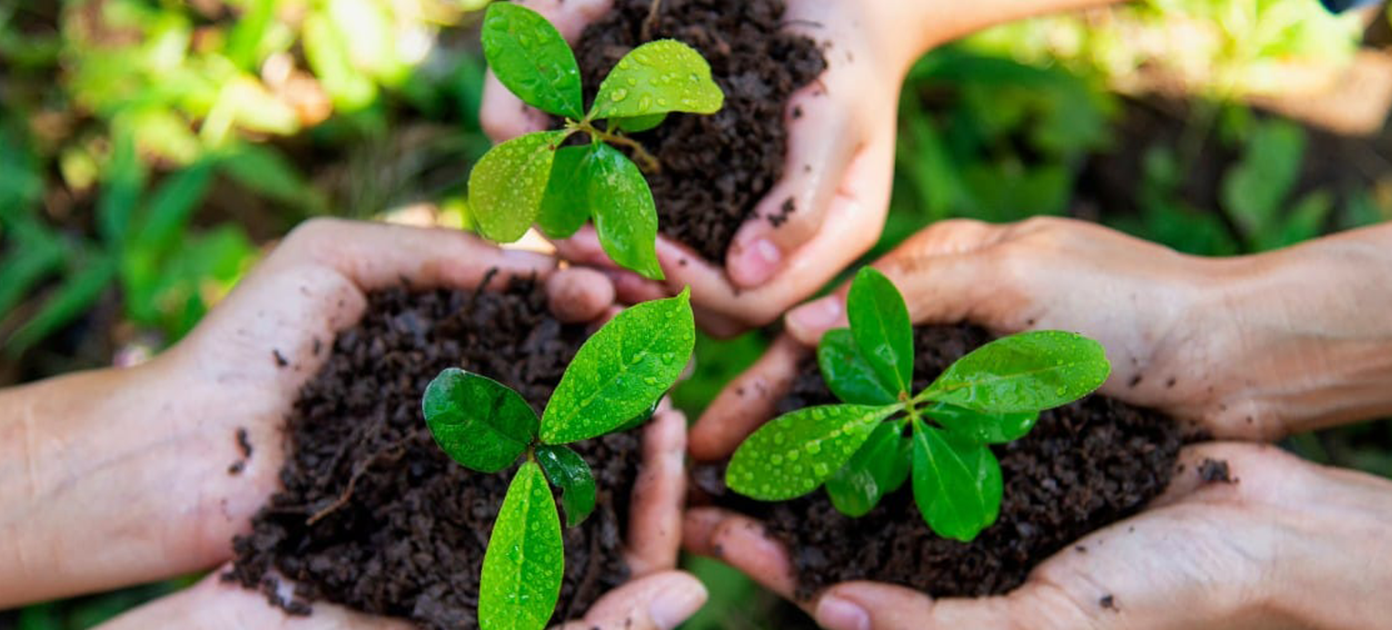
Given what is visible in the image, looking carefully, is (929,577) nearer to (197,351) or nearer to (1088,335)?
(1088,335)

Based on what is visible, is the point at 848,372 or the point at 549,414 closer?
the point at 549,414

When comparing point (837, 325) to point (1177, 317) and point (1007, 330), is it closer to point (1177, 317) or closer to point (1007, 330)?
point (1007, 330)

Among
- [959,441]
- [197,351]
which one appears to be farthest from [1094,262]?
[197,351]

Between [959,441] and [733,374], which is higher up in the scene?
[959,441]

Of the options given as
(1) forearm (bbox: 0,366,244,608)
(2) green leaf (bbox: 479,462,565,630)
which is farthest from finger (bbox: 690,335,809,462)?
(1) forearm (bbox: 0,366,244,608)

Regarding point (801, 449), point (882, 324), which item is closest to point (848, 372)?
point (882, 324)
